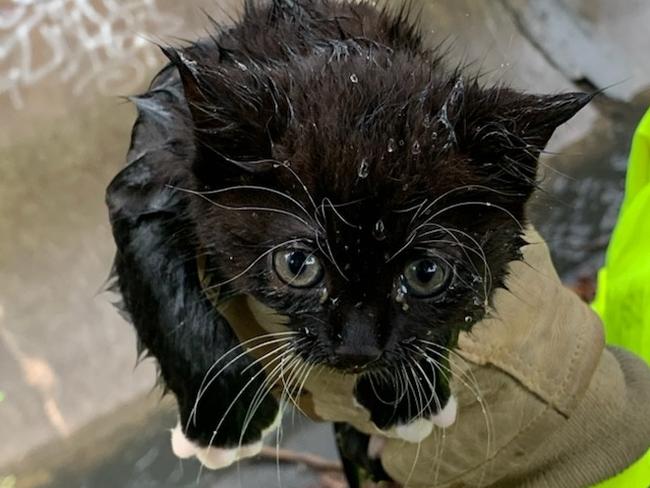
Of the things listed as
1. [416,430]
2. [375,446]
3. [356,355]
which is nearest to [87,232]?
[375,446]

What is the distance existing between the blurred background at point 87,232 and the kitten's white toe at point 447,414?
2.13ft

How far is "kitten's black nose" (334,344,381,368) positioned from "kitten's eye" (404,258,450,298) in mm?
67

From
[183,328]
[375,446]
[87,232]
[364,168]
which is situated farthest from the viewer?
[87,232]

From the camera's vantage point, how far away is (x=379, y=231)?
0.84 meters

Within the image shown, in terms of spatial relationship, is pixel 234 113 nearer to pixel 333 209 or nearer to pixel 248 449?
pixel 333 209

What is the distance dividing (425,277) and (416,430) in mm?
241

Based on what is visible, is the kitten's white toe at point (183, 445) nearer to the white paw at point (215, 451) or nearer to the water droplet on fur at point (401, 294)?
the white paw at point (215, 451)

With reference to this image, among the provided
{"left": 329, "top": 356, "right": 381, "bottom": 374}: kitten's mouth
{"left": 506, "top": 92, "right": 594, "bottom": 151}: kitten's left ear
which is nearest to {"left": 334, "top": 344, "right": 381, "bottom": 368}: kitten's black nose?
{"left": 329, "top": 356, "right": 381, "bottom": 374}: kitten's mouth

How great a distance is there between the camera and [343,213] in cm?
84

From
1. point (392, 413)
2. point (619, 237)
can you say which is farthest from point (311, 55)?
point (619, 237)

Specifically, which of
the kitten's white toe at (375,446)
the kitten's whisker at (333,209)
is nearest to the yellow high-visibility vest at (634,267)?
the kitten's white toe at (375,446)

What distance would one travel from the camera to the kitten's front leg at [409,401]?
1012 mm

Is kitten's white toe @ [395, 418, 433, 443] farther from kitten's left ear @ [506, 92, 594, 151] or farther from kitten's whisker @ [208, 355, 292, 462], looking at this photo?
kitten's left ear @ [506, 92, 594, 151]

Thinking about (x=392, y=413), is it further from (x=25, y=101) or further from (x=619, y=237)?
(x=25, y=101)
